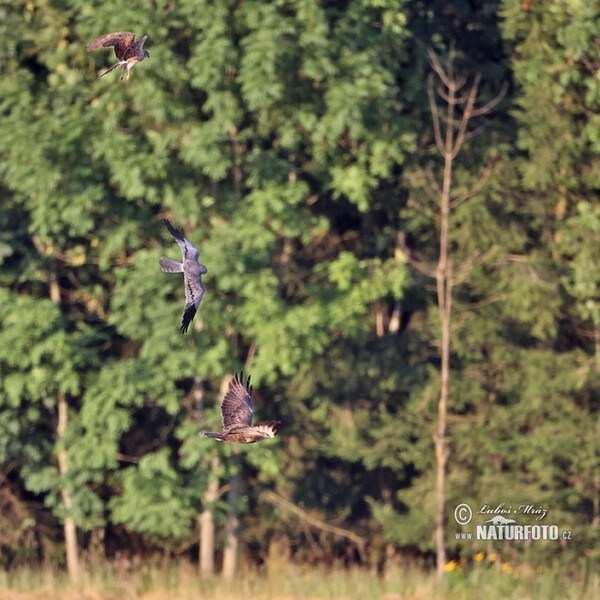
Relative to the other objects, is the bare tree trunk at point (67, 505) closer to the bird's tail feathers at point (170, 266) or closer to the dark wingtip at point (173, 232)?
the dark wingtip at point (173, 232)

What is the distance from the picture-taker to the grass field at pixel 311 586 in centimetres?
1272

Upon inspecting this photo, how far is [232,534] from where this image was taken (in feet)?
50.7

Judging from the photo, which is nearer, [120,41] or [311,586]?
[120,41]

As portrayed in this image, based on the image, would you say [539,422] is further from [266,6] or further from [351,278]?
[266,6]

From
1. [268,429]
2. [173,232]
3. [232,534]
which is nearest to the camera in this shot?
[173,232]

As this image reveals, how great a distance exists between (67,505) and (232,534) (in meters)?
2.28

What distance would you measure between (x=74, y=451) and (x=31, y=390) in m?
1.09

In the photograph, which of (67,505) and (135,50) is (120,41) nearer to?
(135,50)

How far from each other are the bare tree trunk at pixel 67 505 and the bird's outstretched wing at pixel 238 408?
6.57 m

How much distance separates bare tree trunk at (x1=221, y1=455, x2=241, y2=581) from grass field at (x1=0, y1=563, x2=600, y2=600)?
104 cm

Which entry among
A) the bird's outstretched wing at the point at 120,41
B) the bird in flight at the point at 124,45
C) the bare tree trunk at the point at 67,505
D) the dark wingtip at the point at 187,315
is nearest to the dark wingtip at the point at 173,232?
the dark wingtip at the point at 187,315

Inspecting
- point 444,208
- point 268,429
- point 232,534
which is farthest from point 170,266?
point 232,534

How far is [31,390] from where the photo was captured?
1343 cm

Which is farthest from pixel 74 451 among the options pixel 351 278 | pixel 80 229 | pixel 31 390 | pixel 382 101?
pixel 382 101
